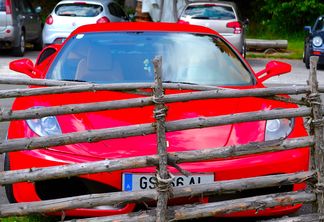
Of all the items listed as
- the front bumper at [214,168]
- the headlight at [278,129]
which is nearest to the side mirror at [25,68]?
the front bumper at [214,168]

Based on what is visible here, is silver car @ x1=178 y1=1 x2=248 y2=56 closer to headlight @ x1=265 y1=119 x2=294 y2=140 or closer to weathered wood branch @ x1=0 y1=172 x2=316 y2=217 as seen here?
headlight @ x1=265 y1=119 x2=294 y2=140

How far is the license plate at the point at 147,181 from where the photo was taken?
13.9ft

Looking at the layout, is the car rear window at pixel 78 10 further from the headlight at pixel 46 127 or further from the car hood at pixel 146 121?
the headlight at pixel 46 127

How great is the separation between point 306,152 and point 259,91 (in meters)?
0.68

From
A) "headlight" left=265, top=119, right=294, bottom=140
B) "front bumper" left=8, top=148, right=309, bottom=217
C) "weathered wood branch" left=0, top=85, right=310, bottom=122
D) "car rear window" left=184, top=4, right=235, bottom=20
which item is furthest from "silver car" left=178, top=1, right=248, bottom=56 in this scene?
"weathered wood branch" left=0, top=85, right=310, bottom=122

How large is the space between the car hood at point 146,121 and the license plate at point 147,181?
0.68 ft

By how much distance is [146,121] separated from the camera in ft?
15.6

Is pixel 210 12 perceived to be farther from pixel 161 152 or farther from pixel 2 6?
pixel 161 152

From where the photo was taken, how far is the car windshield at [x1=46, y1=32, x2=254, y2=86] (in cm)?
585

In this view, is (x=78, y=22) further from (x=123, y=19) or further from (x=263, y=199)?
(x=263, y=199)

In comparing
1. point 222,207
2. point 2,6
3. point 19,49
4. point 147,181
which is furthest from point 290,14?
point 222,207

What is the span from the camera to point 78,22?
1733 centimetres

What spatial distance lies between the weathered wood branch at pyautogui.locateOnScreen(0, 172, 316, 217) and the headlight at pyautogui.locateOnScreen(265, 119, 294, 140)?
0.64m

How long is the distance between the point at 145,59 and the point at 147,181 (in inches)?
75.8
